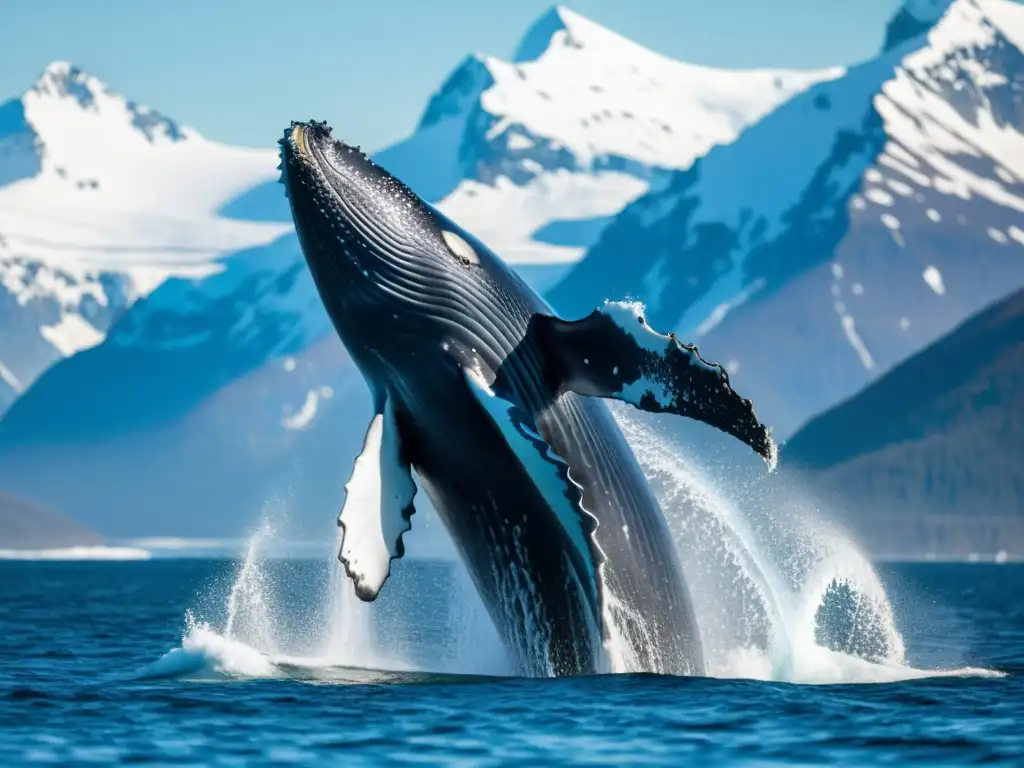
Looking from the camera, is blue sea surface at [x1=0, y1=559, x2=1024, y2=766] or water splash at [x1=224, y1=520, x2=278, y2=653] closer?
blue sea surface at [x1=0, y1=559, x2=1024, y2=766]

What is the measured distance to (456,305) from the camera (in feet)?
42.4

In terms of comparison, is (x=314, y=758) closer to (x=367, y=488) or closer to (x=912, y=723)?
(x=367, y=488)

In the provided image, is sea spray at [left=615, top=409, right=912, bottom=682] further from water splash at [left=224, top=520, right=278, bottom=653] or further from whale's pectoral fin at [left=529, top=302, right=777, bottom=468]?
water splash at [left=224, top=520, right=278, bottom=653]

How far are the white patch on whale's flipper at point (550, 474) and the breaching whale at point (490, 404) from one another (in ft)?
0.03

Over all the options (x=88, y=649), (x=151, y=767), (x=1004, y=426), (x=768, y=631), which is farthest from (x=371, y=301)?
(x=1004, y=426)

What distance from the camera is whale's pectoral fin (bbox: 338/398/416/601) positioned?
12.3m

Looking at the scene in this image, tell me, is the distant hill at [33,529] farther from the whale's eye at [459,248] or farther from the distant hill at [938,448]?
the whale's eye at [459,248]

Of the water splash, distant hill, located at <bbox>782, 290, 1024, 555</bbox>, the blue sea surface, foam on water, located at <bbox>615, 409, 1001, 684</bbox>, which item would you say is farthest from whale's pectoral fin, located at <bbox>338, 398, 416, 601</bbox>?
distant hill, located at <bbox>782, 290, 1024, 555</bbox>

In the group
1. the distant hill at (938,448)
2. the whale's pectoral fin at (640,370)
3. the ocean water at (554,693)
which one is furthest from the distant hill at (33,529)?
the whale's pectoral fin at (640,370)

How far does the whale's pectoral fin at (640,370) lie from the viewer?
40.5 feet

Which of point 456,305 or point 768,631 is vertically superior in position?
point 456,305

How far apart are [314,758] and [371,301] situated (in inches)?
135

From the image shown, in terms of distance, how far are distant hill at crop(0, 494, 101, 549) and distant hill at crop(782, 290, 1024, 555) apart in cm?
5897

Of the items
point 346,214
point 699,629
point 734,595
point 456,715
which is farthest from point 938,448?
point 456,715
